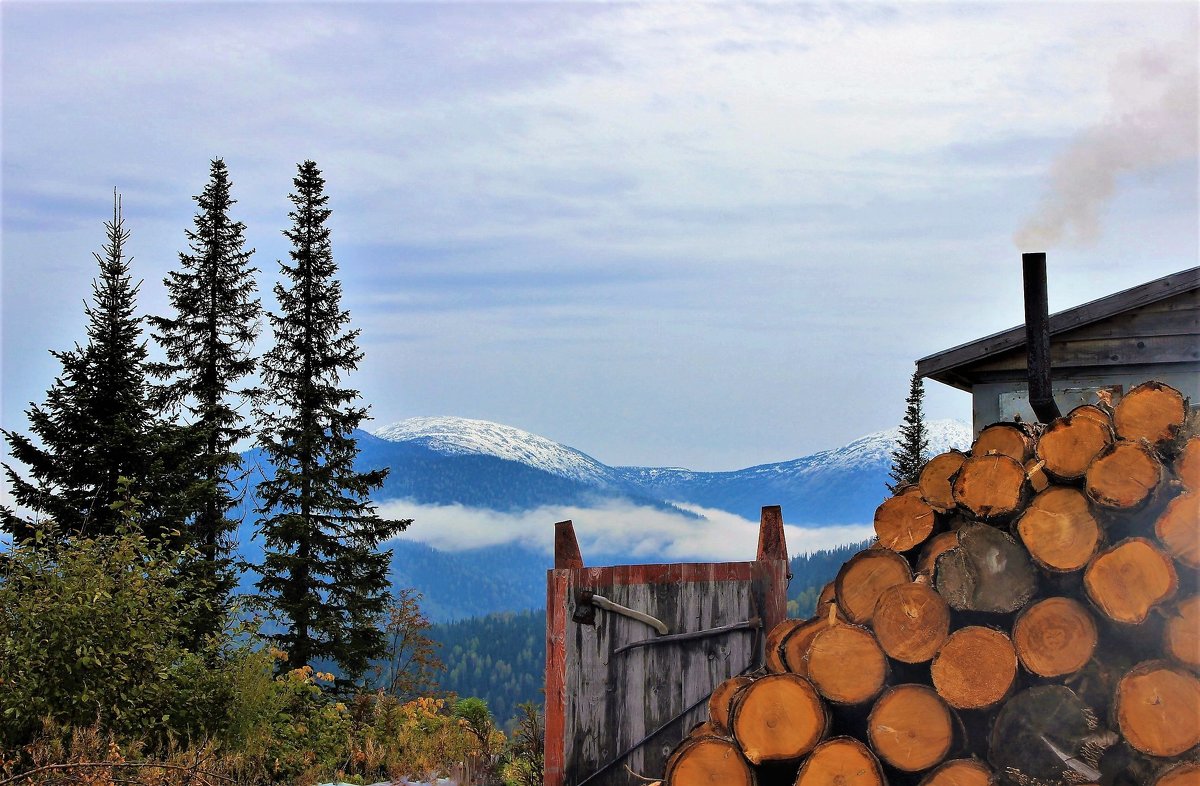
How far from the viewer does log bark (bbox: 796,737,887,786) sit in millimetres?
4969

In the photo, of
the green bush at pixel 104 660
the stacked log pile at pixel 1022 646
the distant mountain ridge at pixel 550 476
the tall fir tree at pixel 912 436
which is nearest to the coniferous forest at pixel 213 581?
the green bush at pixel 104 660

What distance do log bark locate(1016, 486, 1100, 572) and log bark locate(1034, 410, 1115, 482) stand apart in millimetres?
117

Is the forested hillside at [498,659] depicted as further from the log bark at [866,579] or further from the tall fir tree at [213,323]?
the log bark at [866,579]

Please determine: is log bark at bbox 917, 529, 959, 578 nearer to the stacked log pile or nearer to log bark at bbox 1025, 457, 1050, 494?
the stacked log pile

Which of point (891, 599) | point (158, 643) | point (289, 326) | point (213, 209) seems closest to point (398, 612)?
point (289, 326)

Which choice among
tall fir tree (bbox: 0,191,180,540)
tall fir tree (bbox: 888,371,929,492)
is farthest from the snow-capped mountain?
tall fir tree (bbox: 0,191,180,540)

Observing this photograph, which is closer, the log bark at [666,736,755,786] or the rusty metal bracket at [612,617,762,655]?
the log bark at [666,736,755,786]

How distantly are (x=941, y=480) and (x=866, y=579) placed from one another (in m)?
0.79

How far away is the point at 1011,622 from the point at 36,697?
7.59 meters

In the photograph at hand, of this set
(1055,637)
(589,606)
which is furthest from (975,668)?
(589,606)

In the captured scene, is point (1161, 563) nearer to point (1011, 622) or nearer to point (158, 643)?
point (1011, 622)

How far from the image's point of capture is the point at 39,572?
9.83 metres

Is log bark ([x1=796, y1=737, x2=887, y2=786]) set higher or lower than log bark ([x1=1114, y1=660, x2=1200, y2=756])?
lower

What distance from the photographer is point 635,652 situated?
7.00 metres
